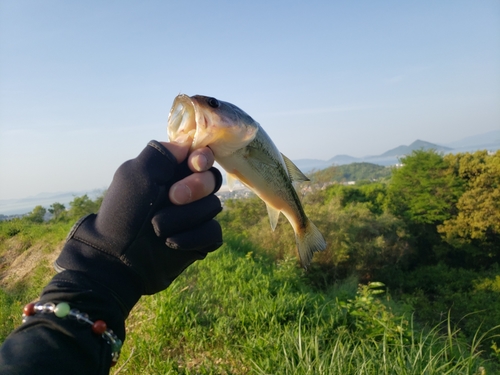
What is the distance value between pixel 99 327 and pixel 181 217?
26.1 inches

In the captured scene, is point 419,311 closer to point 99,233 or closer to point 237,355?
point 237,355

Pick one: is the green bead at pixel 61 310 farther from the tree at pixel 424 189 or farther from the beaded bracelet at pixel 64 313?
the tree at pixel 424 189

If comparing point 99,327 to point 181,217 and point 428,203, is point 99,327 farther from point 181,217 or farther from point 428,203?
point 428,203

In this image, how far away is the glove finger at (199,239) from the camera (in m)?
1.94

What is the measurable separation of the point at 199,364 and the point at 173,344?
0.53 meters

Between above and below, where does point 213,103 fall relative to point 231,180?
above

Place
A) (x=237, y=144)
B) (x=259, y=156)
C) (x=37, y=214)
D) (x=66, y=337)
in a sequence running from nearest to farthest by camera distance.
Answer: (x=66, y=337), (x=237, y=144), (x=259, y=156), (x=37, y=214)

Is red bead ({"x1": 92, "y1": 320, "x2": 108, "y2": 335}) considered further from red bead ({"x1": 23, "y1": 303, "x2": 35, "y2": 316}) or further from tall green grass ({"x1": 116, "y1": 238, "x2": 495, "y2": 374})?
tall green grass ({"x1": 116, "y1": 238, "x2": 495, "y2": 374})

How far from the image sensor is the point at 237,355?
3.90 metres

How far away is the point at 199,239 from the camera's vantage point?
198 cm

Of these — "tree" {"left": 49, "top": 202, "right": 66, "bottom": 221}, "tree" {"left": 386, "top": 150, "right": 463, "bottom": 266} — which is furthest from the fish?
"tree" {"left": 386, "top": 150, "right": 463, "bottom": 266}

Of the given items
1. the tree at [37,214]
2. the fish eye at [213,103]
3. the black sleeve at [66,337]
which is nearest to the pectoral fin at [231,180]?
the fish eye at [213,103]

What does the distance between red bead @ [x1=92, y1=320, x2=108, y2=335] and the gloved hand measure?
197 mm

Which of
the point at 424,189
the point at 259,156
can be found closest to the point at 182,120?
the point at 259,156
